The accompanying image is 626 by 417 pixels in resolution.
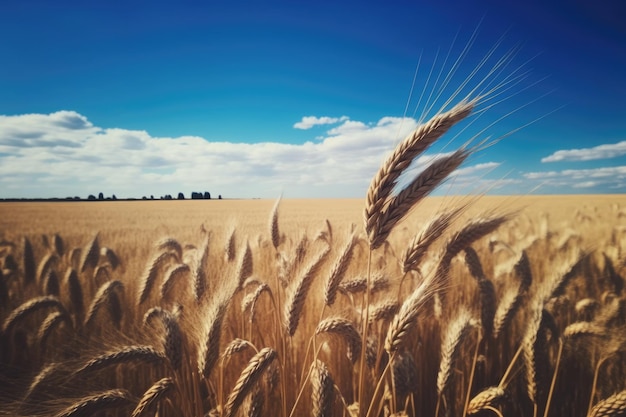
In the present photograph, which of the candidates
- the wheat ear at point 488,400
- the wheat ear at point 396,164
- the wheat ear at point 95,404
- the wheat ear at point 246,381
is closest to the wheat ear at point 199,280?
the wheat ear at point 95,404

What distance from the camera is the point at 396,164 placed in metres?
1.43

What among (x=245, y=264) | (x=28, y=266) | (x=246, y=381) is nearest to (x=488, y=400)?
(x=246, y=381)

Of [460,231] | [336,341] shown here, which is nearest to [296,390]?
[336,341]

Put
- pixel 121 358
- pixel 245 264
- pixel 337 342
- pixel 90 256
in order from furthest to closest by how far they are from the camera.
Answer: pixel 90 256 → pixel 245 264 → pixel 337 342 → pixel 121 358

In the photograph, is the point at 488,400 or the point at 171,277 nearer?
the point at 488,400

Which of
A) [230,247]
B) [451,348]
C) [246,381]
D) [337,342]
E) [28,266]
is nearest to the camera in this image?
[246,381]

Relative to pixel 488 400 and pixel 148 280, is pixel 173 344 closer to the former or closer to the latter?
pixel 488 400

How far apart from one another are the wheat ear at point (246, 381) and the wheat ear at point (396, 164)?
2.18 ft

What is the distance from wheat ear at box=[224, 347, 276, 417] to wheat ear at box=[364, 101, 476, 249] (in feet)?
2.18

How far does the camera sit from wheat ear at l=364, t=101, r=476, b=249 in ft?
4.68

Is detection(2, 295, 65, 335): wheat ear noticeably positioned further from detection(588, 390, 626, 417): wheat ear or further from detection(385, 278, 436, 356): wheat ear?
detection(588, 390, 626, 417): wheat ear

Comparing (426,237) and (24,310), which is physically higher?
(426,237)

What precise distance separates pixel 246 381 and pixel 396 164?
111cm

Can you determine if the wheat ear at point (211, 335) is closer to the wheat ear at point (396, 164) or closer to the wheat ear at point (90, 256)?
the wheat ear at point (396, 164)
